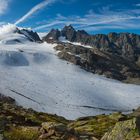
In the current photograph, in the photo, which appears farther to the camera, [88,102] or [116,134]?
[88,102]

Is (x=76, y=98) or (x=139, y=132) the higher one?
(x=139, y=132)

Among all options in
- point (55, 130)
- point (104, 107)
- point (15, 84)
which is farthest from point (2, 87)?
point (55, 130)

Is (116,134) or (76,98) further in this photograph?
(76,98)

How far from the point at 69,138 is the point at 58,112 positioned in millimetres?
145021

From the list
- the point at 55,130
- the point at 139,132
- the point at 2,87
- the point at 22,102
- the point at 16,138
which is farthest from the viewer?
the point at 2,87

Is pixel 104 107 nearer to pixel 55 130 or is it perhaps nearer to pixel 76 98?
pixel 76 98

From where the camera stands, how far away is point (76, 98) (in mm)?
198375

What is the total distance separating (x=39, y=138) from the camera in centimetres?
2403

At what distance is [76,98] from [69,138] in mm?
175428

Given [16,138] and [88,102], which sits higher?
[16,138]

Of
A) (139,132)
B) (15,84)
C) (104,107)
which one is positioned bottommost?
(104,107)

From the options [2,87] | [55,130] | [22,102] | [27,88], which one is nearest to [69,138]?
[55,130]

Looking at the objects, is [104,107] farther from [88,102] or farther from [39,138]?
[39,138]

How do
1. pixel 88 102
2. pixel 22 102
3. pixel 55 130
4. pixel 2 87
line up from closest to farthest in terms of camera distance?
pixel 55 130
pixel 22 102
pixel 2 87
pixel 88 102
